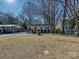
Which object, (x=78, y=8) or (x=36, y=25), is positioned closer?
(x=78, y=8)

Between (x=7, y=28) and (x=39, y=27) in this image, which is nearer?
(x=7, y=28)

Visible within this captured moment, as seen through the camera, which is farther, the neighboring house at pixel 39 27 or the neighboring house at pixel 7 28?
the neighboring house at pixel 39 27

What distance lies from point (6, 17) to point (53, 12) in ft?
161

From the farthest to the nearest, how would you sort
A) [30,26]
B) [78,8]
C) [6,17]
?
1. [6,17]
2. [30,26]
3. [78,8]

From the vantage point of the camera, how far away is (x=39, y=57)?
12.0 meters

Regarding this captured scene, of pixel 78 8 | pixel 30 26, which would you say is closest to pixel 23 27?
pixel 30 26

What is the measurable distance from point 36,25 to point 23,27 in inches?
235

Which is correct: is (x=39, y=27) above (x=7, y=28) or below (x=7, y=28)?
above

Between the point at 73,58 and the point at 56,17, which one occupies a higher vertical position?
the point at 56,17

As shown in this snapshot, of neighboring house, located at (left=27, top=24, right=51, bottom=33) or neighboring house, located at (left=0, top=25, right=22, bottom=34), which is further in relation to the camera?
neighboring house, located at (left=27, top=24, right=51, bottom=33)

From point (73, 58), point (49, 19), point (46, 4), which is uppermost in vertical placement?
point (46, 4)

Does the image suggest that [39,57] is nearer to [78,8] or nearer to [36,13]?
[78,8]

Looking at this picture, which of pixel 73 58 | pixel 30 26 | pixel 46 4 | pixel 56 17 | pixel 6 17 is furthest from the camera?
pixel 6 17

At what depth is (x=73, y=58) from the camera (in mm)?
11641
